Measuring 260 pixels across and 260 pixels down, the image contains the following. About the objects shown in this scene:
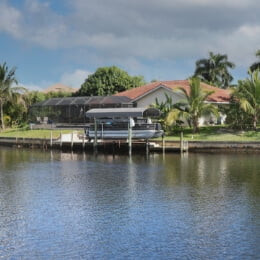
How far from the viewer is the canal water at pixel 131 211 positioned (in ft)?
53.5

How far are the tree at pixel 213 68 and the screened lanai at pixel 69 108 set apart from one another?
19.0 meters

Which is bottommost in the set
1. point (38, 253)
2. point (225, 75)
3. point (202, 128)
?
point (38, 253)

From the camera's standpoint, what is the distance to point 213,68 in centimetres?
7475

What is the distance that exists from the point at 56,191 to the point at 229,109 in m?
28.8

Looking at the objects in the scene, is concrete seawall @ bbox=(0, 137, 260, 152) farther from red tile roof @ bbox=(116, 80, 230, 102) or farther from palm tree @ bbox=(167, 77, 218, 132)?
red tile roof @ bbox=(116, 80, 230, 102)

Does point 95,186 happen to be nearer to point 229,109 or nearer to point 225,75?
point 229,109

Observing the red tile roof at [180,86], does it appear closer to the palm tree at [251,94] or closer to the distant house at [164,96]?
the distant house at [164,96]

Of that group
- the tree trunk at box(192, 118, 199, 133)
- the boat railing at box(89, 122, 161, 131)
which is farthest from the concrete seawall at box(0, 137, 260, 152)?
the tree trunk at box(192, 118, 199, 133)

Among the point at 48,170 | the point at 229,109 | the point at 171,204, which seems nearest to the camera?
the point at 171,204

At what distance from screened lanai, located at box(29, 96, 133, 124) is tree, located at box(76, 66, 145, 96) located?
14.9m

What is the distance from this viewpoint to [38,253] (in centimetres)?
1588

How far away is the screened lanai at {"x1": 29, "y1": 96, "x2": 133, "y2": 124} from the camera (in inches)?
2367

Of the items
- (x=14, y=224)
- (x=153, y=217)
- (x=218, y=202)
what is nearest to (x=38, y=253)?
(x=14, y=224)

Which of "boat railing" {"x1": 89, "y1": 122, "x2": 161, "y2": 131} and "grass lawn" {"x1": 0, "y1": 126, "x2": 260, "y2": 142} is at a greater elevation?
"boat railing" {"x1": 89, "y1": 122, "x2": 161, "y2": 131}
